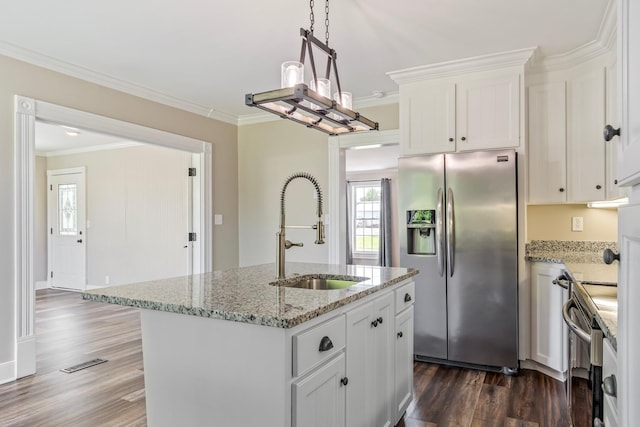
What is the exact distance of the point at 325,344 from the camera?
1521 mm

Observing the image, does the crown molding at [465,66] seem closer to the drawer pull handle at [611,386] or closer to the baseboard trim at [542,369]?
the baseboard trim at [542,369]

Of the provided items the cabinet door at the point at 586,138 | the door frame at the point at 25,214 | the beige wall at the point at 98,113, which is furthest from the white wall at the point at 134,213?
the cabinet door at the point at 586,138

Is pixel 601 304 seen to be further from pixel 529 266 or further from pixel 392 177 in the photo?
pixel 392 177

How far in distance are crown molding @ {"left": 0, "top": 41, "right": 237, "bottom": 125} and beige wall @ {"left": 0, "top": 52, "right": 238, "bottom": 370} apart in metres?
0.04

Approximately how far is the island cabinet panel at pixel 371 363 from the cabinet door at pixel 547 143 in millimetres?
1861

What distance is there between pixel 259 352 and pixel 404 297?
1182mm

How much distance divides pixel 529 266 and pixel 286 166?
2.73 metres

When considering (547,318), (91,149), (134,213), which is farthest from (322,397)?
(91,149)

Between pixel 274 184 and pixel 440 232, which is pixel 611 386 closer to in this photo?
pixel 440 232

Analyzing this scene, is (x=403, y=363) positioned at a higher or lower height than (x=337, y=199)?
lower

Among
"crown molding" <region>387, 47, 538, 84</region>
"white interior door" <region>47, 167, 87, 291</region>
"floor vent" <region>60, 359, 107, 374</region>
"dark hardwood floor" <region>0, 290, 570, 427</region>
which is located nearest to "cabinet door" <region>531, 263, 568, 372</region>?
"dark hardwood floor" <region>0, 290, 570, 427</region>

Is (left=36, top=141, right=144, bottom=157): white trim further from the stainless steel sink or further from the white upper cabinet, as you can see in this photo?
the stainless steel sink

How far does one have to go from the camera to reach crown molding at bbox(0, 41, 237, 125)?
10.2 feet

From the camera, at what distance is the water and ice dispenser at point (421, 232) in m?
3.39
